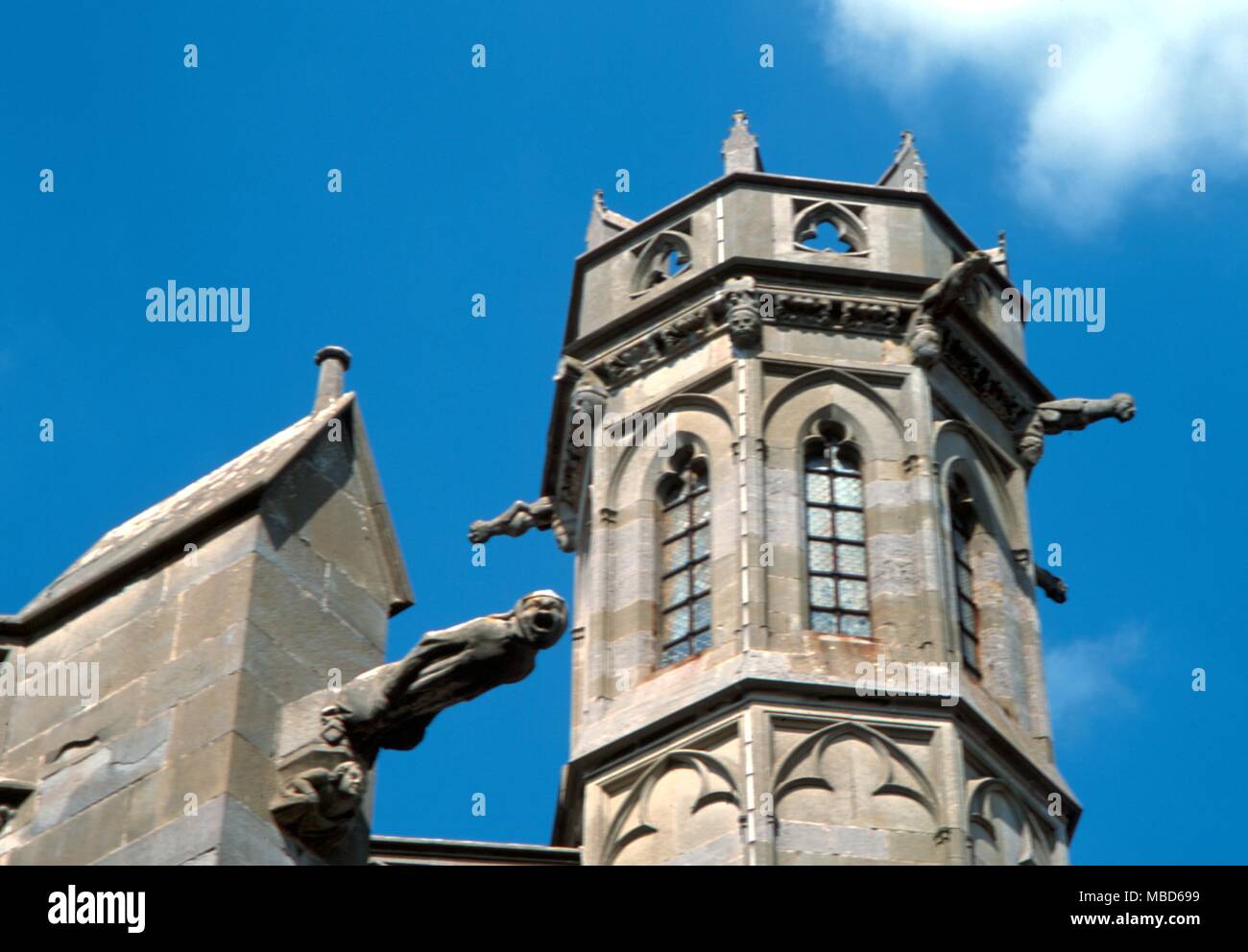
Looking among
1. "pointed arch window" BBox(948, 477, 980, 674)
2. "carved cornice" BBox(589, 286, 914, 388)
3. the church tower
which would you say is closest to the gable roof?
the church tower

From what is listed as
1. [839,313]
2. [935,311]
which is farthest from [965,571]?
[839,313]

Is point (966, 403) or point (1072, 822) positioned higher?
point (966, 403)

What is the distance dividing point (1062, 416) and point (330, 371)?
15.0 m

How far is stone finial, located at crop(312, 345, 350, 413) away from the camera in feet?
44.7

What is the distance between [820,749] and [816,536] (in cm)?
215

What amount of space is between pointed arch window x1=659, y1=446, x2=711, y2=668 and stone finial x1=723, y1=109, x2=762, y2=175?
2.98 metres

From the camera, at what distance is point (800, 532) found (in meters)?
25.3

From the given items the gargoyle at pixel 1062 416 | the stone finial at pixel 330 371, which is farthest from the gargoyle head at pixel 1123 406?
the stone finial at pixel 330 371

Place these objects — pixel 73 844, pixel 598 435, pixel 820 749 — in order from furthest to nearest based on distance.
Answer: pixel 598 435
pixel 820 749
pixel 73 844

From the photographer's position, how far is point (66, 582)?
13.0 m

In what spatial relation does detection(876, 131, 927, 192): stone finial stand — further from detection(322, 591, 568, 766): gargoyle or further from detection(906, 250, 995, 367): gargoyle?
detection(322, 591, 568, 766): gargoyle

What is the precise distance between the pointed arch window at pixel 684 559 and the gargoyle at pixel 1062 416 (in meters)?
2.96
